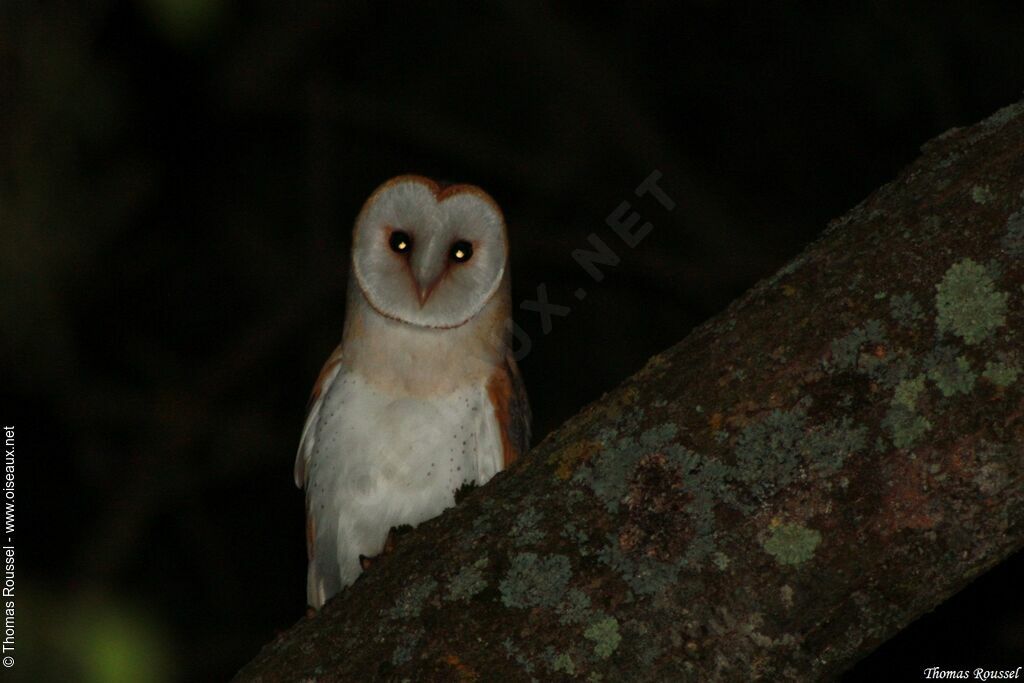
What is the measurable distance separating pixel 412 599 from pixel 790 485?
56cm

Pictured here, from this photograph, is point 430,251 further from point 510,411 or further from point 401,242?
point 510,411

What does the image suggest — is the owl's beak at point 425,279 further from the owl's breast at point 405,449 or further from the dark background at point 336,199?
the dark background at point 336,199

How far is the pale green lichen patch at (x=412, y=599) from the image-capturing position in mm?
1618

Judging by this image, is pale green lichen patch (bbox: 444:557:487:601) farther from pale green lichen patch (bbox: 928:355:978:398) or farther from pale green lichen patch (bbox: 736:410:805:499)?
pale green lichen patch (bbox: 928:355:978:398)

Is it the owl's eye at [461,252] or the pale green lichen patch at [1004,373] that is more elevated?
the owl's eye at [461,252]

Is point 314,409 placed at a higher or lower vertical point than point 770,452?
higher

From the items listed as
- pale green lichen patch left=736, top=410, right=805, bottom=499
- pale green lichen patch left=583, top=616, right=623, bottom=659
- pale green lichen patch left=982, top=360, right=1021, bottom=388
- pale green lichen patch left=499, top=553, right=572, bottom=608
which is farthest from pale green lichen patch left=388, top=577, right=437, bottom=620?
pale green lichen patch left=982, top=360, right=1021, bottom=388

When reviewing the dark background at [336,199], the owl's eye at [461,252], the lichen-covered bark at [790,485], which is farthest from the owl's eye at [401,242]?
the lichen-covered bark at [790,485]

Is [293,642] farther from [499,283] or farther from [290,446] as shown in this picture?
[290,446]

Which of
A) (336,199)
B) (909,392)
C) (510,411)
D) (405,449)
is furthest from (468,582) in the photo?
(336,199)

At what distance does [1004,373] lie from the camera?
1.39 m

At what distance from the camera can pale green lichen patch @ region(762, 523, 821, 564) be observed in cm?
141

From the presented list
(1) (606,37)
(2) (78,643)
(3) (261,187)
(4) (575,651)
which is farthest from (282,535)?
(4) (575,651)

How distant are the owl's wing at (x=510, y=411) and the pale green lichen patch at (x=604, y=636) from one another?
165 cm
